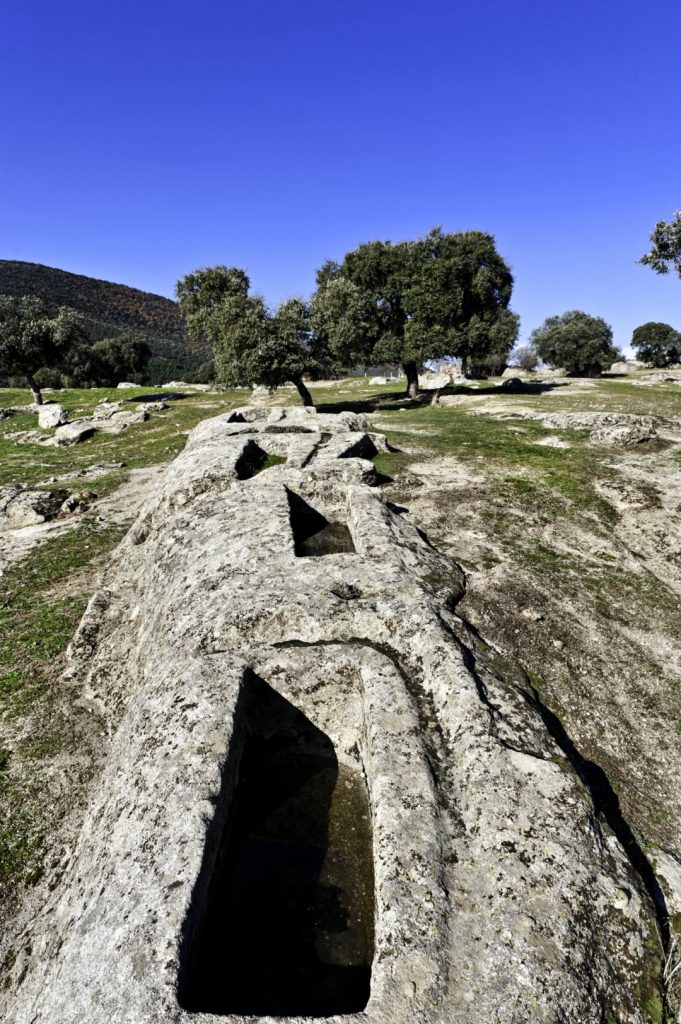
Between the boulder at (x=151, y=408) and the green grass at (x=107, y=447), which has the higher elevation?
the boulder at (x=151, y=408)

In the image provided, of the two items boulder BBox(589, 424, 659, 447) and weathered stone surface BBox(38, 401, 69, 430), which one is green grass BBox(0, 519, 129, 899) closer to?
boulder BBox(589, 424, 659, 447)

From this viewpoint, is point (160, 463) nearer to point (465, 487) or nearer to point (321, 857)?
point (465, 487)

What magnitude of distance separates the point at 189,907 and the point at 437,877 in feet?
8.20

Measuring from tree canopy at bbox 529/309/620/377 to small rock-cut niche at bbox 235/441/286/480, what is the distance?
263 ft

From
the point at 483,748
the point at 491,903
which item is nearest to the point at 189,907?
the point at 491,903

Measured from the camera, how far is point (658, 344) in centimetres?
9294

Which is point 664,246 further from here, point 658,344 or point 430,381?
point 658,344

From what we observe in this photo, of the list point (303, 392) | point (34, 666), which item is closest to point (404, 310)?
point (303, 392)

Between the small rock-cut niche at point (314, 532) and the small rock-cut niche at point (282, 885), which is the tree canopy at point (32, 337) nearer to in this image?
the small rock-cut niche at point (314, 532)

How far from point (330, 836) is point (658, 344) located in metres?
110

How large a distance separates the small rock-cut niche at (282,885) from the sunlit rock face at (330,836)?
2cm

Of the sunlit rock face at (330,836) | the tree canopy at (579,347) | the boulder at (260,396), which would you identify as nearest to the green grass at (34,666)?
the sunlit rock face at (330,836)

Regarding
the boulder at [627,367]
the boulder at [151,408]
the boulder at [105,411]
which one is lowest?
the boulder at [105,411]

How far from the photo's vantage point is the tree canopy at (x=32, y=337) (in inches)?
1941
